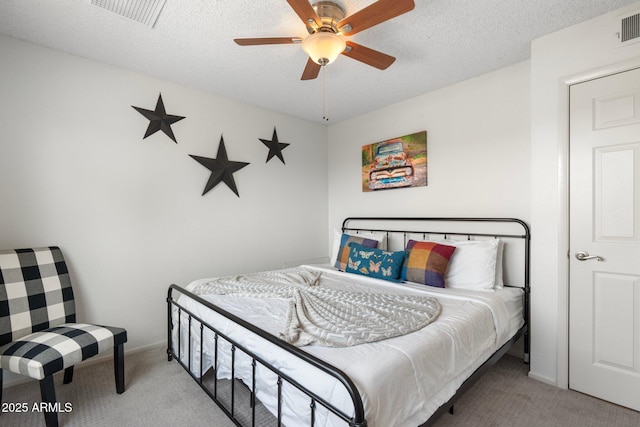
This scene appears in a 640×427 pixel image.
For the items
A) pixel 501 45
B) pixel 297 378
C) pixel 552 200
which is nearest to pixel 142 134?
pixel 297 378

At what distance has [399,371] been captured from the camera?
122 centimetres

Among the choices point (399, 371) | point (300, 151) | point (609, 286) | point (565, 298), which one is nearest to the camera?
point (399, 371)

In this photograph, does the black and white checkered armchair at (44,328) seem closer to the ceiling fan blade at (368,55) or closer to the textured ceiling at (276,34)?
the textured ceiling at (276,34)

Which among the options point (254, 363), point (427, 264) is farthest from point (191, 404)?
point (427, 264)

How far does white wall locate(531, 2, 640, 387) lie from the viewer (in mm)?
2057

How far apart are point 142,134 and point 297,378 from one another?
2.53m

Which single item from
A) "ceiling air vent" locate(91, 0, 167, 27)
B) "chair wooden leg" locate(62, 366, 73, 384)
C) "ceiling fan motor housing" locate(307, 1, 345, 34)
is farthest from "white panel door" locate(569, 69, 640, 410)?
"chair wooden leg" locate(62, 366, 73, 384)

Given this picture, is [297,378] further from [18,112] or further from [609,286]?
[18,112]

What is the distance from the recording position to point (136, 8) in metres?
1.87

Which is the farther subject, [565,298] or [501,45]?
[501,45]

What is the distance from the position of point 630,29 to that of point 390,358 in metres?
2.47

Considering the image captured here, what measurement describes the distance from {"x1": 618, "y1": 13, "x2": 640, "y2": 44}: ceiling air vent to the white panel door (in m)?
0.20

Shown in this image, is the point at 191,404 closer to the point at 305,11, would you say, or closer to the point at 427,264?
the point at 427,264

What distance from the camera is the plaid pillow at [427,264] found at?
243cm
